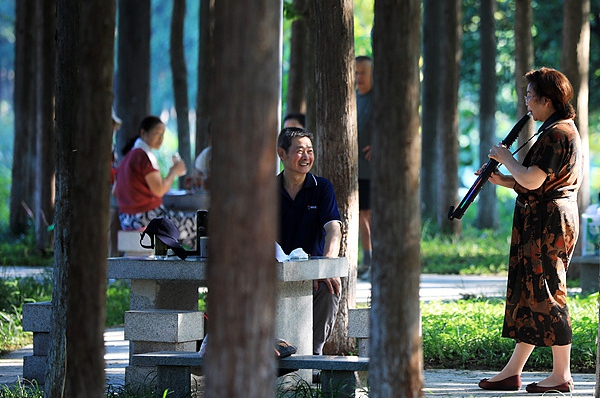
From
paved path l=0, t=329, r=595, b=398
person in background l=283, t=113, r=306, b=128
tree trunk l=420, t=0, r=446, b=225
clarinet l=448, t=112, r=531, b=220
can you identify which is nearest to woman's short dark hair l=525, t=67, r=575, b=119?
clarinet l=448, t=112, r=531, b=220

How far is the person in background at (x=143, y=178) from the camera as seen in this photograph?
11.2 metres

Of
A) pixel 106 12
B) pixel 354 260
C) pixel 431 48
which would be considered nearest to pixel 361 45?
pixel 431 48

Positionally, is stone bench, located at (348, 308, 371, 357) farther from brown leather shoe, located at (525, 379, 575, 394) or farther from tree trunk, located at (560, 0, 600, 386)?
tree trunk, located at (560, 0, 600, 386)

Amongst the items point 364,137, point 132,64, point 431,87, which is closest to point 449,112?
point 431,87

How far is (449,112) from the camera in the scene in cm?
1748

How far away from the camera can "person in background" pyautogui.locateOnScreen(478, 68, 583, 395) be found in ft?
21.8

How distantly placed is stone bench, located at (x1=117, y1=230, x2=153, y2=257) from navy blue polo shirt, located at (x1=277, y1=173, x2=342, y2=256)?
13.4 feet

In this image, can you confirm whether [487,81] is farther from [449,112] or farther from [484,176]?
[484,176]

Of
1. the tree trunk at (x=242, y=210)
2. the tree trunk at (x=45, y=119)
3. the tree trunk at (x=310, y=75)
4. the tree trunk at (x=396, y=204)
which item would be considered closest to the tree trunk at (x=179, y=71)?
the tree trunk at (x=45, y=119)

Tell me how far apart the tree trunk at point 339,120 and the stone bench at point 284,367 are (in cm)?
184

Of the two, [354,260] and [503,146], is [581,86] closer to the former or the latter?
[354,260]

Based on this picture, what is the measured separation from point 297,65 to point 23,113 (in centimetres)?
647

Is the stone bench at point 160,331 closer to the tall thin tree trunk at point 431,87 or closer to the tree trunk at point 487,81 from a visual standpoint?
the tall thin tree trunk at point 431,87

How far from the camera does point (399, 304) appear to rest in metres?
4.45
